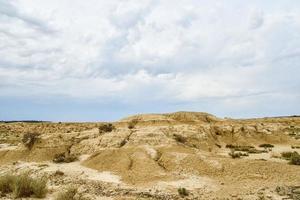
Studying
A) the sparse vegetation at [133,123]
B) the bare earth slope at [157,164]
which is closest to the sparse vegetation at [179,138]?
the bare earth slope at [157,164]

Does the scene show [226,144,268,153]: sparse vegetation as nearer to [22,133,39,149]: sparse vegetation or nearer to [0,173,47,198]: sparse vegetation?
[22,133,39,149]: sparse vegetation

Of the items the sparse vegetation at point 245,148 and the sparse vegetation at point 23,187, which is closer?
the sparse vegetation at point 23,187

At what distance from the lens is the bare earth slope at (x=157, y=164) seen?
20.7 metres

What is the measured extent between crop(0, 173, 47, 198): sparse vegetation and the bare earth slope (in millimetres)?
521

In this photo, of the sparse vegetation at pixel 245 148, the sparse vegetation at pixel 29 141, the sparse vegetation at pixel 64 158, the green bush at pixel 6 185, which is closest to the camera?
the green bush at pixel 6 185

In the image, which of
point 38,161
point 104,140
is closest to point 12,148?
point 38,161

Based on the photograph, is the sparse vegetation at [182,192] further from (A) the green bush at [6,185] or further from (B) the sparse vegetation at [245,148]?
(B) the sparse vegetation at [245,148]

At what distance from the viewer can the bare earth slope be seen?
20.7 metres

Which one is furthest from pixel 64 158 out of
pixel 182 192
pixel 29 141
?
pixel 182 192

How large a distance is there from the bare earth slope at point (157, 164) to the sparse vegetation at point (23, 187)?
0.52 meters

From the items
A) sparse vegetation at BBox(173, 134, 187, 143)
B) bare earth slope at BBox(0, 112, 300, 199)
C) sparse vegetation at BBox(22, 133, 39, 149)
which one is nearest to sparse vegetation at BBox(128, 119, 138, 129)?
bare earth slope at BBox(0, 112, 300, 199)

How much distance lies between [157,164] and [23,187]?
29.8 ft

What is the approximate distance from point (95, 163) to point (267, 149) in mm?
15522

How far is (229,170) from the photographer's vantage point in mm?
23656
